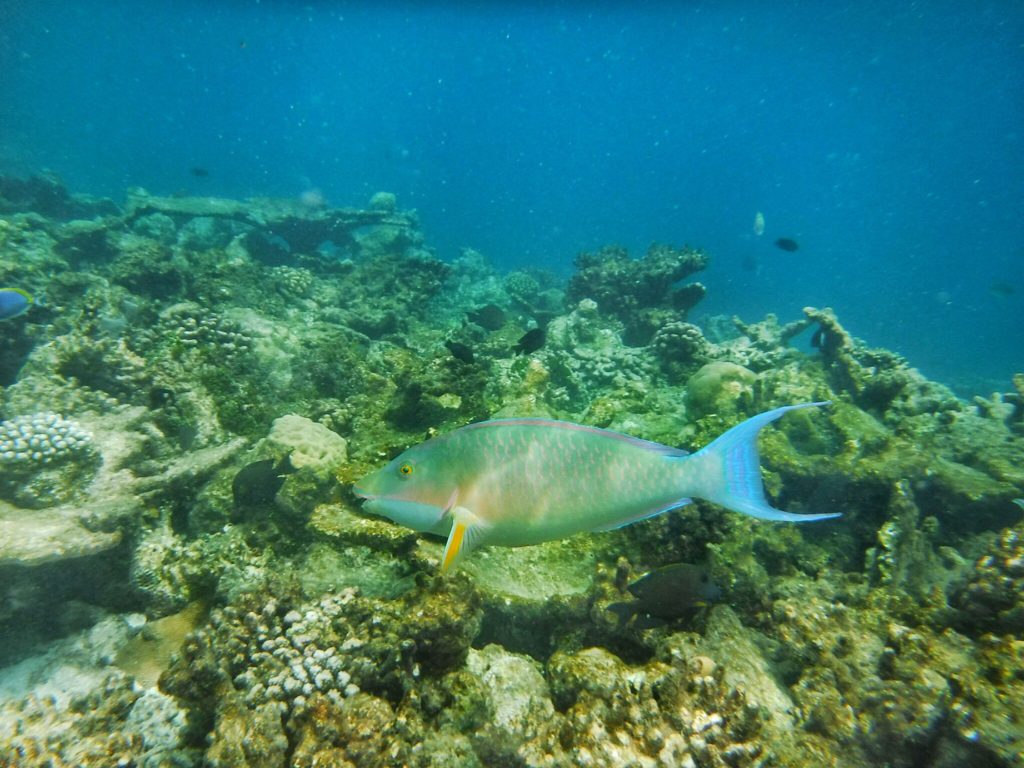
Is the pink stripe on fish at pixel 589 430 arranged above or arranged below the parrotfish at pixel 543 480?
above

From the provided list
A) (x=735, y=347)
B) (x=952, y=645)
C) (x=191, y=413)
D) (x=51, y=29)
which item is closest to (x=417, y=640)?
(x=952, y=645)

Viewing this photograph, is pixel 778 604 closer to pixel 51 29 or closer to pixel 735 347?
pixel 735 347

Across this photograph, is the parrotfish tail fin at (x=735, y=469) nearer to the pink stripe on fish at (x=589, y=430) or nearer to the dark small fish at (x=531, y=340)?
the pink stripe on fish at (x=589, y=430)

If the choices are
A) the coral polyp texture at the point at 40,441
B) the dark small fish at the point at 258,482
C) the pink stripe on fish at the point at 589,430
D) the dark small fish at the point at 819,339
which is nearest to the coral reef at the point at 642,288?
the dark small fish at the point at 819,339

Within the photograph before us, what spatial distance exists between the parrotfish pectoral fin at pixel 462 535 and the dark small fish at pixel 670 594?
1.52 metres

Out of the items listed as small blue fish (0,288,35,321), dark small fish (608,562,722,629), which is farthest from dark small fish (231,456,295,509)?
small blue fish (0,288,35,321)

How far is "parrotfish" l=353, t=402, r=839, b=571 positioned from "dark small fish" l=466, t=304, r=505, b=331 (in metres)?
8.00

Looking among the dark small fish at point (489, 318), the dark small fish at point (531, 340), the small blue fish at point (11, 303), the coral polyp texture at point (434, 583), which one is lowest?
the coral polyp texture at point (434, 583)

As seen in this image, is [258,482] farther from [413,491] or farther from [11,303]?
[11,303]

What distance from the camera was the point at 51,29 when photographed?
85.0m

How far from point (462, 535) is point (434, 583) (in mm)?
1092

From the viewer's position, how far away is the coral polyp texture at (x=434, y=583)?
2.42 meters

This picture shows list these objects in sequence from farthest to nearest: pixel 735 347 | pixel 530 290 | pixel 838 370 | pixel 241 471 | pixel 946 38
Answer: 1. pixel 946 38
2. pixel 530 290
3. pixel 735 347
4. pixel 838 370
5. pixel 241 471

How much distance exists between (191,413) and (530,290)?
12.3m
